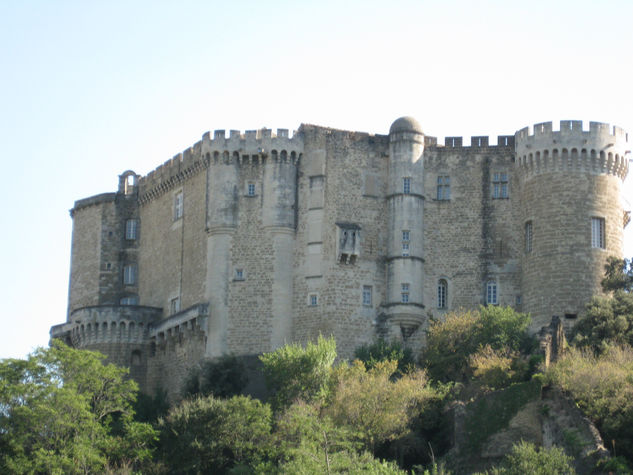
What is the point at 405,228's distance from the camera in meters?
69.5

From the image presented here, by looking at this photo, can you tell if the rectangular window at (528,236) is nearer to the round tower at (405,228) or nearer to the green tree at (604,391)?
the round tower at (405,228)

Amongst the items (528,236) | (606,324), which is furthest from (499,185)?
(606,324)

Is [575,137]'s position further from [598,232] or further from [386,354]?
[386,354]

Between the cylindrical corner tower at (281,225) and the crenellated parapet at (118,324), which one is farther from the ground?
the cylindrical corner tower at (281,225)

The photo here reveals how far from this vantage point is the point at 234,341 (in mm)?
68250

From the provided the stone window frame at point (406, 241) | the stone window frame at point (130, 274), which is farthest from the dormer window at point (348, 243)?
the stone window frame at point (130, 274)

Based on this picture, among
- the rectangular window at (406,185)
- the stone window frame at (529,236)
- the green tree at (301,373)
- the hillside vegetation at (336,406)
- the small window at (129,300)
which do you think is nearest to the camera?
the hillside vegetation at (336,406)

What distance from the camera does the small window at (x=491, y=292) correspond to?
69.2 meters

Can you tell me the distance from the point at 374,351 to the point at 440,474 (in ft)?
50.7

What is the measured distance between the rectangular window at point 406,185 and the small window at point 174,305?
11527mm

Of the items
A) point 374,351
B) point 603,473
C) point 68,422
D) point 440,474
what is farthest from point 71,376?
point 603,473

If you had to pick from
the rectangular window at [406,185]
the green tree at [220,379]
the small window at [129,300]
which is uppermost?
the rectangular window at [406,185]

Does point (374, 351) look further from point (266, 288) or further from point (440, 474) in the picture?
point (440, 474)

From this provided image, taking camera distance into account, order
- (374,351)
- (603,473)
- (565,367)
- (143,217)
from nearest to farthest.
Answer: (603,473) → (565,367) → (374,351) → (143,217)
